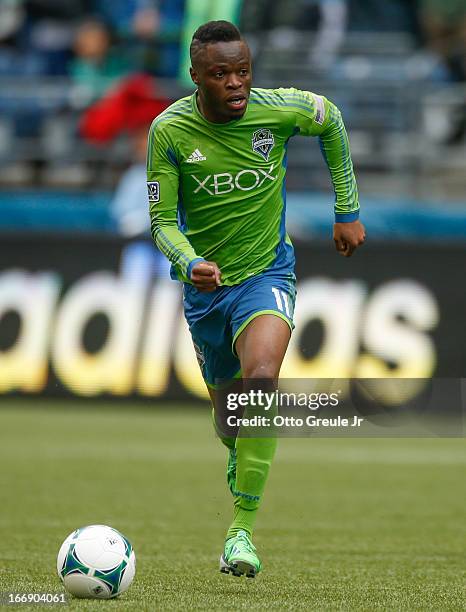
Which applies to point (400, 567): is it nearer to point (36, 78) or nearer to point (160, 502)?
point (160, 502)

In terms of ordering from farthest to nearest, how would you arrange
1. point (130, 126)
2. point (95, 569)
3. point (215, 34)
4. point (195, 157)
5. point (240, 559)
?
point (130, 126) < point (195, 157) < point (215, 34) < point (240, 559) < point (95, 569)

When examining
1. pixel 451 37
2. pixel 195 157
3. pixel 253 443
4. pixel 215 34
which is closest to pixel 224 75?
pixel 215 34

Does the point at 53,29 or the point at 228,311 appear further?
the point at 53,29

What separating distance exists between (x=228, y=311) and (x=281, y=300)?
0.83 feet

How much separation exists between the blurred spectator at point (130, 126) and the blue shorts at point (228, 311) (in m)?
7.69

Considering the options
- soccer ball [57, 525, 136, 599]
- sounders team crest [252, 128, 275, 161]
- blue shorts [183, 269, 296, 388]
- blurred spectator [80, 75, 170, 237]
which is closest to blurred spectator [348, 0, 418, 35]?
blurred spectator [80, 75, 170, 237]

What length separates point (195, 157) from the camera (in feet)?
18.9

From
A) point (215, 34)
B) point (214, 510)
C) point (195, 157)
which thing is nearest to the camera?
point (215, 34)

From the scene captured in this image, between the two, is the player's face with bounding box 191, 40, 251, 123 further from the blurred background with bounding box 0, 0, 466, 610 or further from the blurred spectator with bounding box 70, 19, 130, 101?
the blurred spectator with bounding box 70, 19, 130, 101

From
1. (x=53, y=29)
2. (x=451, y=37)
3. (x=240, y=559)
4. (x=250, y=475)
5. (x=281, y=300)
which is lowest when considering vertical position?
(x=240, y=559)

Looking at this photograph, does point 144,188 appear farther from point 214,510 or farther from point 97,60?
point 214,510

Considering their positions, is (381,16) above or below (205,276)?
above

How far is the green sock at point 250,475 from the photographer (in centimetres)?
563

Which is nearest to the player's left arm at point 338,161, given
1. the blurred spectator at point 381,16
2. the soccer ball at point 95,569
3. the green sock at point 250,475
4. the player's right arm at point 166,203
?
the player's right arm at point 166,203
